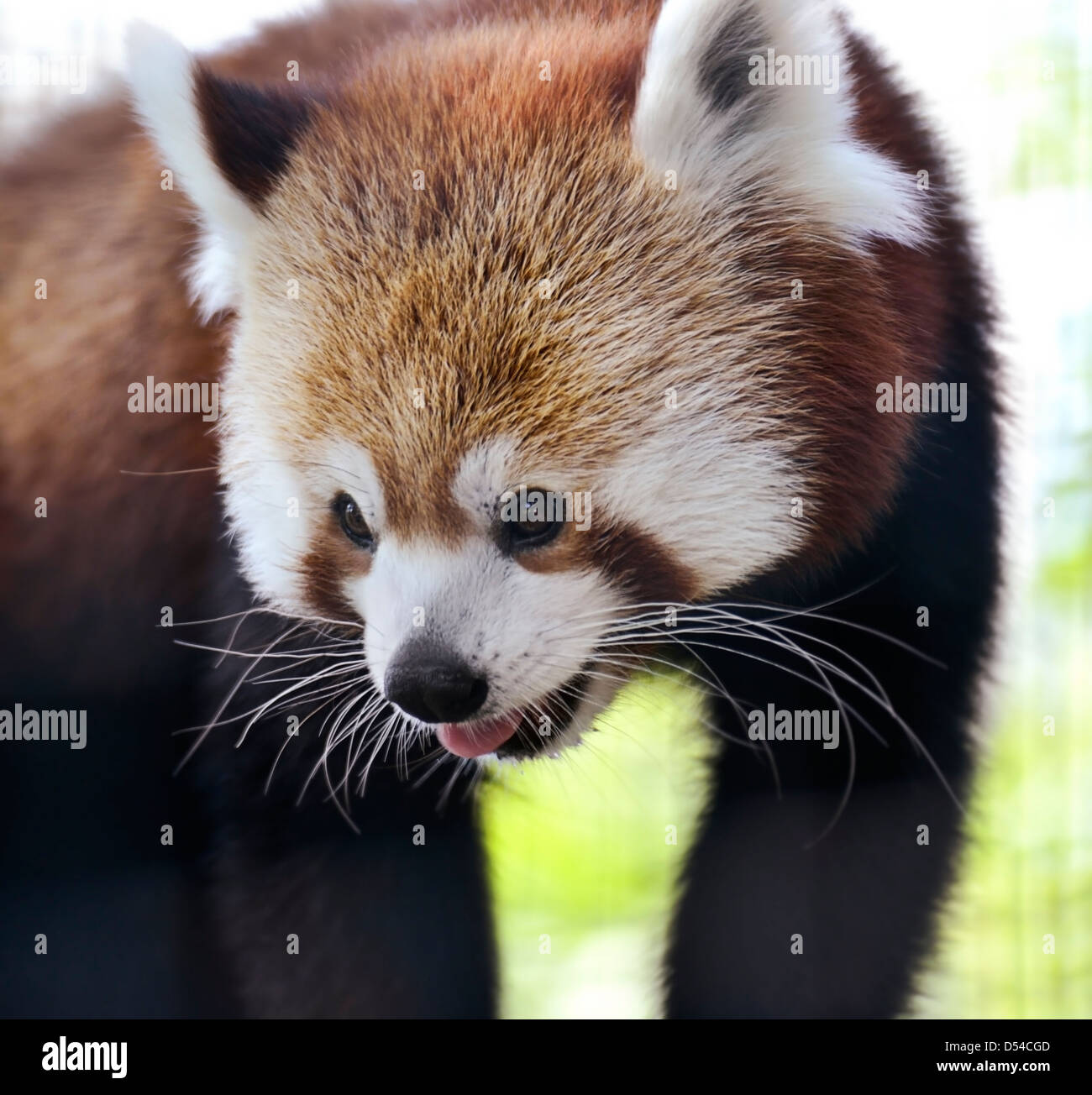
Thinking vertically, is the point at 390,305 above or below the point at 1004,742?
above

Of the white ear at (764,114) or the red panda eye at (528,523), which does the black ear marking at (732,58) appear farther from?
the red panda eye at (528,523)

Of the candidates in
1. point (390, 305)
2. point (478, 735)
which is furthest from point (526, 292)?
point (478, 735)

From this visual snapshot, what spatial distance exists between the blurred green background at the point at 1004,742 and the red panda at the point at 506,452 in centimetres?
8

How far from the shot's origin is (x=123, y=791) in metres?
2.05

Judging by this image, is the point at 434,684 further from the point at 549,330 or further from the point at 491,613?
the point at 549,330

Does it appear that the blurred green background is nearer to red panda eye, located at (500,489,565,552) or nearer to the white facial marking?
the white facial marking

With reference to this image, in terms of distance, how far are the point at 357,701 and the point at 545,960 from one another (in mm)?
652

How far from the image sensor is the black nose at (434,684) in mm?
1502

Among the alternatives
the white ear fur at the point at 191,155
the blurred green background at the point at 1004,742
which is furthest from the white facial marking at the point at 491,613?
the white ear fur at the point at 191,155

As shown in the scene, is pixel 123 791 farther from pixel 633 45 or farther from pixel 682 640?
pixel 633 45

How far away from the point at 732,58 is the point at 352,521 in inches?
33.7

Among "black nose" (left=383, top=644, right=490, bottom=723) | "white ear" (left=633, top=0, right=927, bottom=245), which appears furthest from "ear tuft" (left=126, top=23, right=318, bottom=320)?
"black nose" (left=383, top=644, right=490, bottom=723)

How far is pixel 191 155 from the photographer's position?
1.71 meters

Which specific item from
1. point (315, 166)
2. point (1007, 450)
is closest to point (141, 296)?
point (315, 166)
